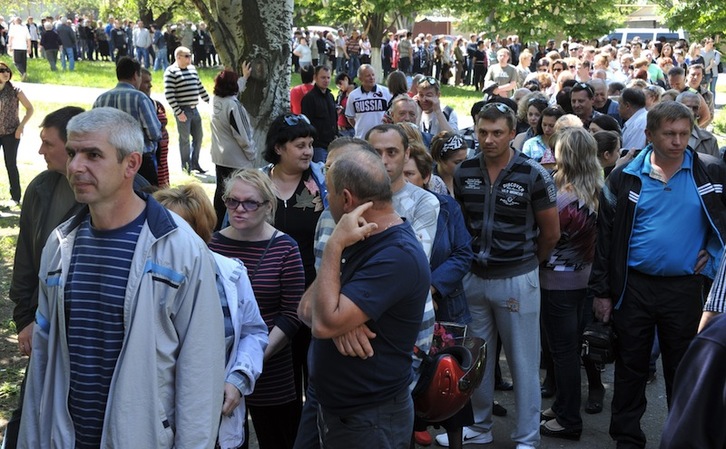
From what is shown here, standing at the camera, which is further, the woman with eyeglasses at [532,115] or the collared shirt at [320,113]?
the collared shirt at [320,113]

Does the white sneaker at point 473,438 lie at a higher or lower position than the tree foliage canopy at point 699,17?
lower

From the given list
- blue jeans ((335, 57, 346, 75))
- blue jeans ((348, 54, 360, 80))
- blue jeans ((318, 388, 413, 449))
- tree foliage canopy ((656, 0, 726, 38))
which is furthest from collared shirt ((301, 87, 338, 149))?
blue jeans ((335, 57, 346, 75))

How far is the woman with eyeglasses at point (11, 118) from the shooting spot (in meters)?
11.6

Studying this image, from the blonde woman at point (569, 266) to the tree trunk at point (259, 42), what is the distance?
4.17 meters

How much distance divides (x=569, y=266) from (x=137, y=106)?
4952 millimetres

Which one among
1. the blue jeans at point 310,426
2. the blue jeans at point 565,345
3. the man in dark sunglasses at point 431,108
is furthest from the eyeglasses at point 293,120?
the man in dark sunglasses at point 431,108

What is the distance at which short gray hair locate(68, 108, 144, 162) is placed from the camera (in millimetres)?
3104

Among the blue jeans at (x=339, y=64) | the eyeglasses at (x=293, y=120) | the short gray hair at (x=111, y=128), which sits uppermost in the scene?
the short gray hair at (x=111, y=128)

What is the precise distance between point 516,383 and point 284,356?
66.0 inches

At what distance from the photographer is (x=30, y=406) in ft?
10.8

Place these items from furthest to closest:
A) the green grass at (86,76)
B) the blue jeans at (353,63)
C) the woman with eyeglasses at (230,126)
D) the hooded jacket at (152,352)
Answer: the blue jeans at (353,63)
the green grass at (86,76)
the woman with eyeglasses at (230,126)
the hooded jacket at (152,352)

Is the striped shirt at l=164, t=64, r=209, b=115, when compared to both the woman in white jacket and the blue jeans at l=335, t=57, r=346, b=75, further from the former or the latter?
the blue jeans at l=335, t=57, r=346, b=75

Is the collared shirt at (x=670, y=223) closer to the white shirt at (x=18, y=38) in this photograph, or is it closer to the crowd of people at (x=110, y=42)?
the white shirt at (x=18, y=38)

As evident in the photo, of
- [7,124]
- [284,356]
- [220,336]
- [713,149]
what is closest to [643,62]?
[713,149]
